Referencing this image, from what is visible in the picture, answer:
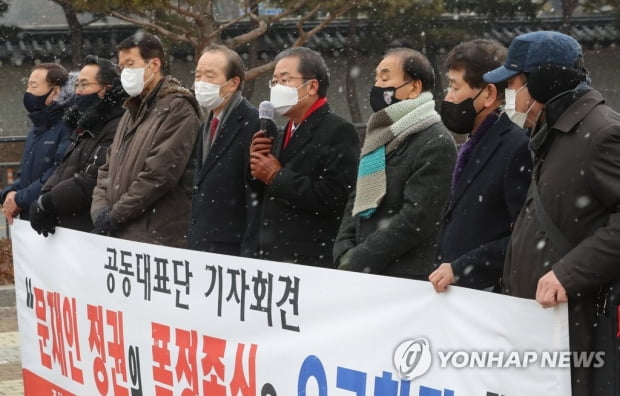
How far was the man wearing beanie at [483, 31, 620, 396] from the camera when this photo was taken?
365cm

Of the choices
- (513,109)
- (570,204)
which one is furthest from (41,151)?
(570,204)

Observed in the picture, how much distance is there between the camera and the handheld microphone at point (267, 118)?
5.80m

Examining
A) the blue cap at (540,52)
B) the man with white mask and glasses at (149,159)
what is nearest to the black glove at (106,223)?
the man with white mask and glasses at (149,159)

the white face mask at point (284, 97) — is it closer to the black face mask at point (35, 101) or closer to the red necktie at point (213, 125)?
the red necktie at point (213, 125)

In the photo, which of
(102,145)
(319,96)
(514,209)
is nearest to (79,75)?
(102,145)

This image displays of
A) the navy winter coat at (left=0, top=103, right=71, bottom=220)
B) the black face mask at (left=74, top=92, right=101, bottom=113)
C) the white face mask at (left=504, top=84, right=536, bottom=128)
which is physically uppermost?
the white face mask at (left=504, top=84, right=536, bottom=128)

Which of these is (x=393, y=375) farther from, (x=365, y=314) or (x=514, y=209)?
(x=514, y=209)

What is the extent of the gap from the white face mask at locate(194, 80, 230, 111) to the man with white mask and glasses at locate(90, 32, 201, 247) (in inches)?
10.6

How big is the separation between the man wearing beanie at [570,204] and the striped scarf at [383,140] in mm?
719

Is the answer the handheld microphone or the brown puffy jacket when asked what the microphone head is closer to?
the handheld microphone

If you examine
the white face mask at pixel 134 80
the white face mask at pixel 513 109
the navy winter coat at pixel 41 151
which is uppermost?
the white face mask at pixel 513 109

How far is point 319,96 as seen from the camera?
233 inches

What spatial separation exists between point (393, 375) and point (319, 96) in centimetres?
221

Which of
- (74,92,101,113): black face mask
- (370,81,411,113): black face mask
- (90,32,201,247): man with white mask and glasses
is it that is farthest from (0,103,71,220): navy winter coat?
(370,81,411,113): black face mask
